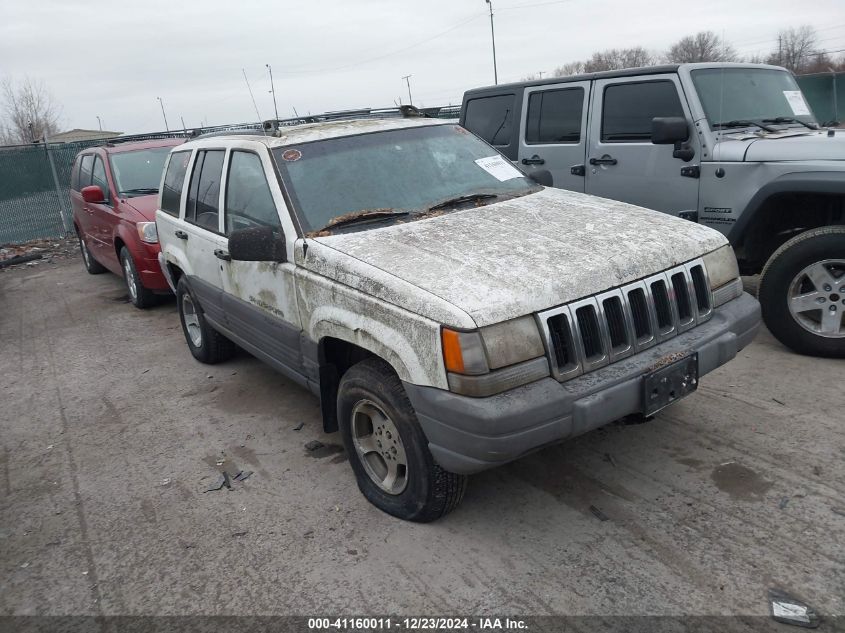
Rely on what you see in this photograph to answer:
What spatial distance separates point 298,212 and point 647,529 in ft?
7.90

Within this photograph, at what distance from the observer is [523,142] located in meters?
6.89

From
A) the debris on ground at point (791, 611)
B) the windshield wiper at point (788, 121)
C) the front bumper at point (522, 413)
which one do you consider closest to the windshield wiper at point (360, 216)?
the front bumper at point (522, 413)

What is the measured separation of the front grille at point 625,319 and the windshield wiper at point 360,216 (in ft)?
4.16

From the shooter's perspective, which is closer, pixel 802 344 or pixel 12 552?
pixel 12 552

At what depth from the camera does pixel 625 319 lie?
3064 mm

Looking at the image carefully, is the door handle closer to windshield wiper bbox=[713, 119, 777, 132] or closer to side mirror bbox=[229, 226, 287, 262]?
windshield wiper bbox=[713, 119, 777, 132]

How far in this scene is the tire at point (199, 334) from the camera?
5.51 meters

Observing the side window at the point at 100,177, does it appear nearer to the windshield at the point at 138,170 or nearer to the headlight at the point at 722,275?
the windshield at the point at 138,170

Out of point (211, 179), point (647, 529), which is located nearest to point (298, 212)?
point (211, 179)

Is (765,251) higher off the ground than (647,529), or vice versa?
(765,251)

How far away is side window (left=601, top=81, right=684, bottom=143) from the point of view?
553cm

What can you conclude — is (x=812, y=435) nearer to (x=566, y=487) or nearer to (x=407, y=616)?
(x=566, y=487)

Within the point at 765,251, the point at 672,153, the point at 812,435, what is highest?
the point at 672,153

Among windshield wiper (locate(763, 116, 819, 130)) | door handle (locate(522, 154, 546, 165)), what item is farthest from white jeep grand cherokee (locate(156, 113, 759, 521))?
windshield wiper (locate(763, 116, 819, 130))
